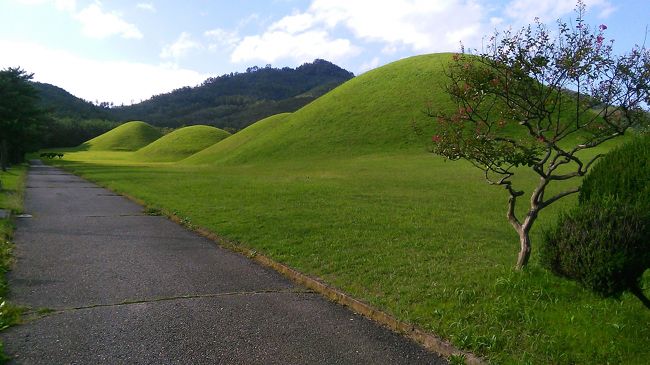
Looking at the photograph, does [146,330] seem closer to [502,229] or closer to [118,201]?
[502,229]

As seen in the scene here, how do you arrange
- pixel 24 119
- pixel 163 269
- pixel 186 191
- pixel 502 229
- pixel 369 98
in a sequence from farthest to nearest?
pixel 369 98 < pixel 24 119 < pixel 186 191 < pixel 502 229 < pixel 163 269

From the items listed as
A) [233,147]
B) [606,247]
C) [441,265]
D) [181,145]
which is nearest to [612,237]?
[606,247]

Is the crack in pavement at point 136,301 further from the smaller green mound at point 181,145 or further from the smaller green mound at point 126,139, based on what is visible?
the smaller green mound at point 126,139

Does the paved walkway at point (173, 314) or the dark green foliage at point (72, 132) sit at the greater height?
the dark green foliage at point (72, 132)

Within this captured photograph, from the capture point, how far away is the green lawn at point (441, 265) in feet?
15.8

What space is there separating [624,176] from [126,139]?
4989 inches

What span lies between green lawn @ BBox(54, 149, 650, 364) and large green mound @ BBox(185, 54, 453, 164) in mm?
30297

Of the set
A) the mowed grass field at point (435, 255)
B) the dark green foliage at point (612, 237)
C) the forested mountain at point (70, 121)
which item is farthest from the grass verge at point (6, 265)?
the forested mountain at point (70, 121)

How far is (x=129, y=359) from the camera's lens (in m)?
4.47

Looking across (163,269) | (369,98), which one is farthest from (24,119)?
(163,269)

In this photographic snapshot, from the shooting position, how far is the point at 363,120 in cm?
5728

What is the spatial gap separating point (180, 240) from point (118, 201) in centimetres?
885

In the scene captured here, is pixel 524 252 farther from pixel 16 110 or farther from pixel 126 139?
pixel 126 139

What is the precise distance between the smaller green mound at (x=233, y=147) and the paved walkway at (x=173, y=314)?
46057 millimetres
